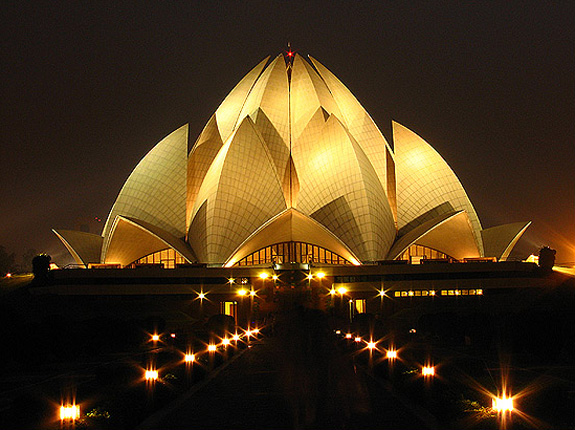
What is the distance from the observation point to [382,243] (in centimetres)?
3978

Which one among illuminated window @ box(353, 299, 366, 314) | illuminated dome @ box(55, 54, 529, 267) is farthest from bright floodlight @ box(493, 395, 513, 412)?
illuminated window @ box(353, 299, 366, 314)

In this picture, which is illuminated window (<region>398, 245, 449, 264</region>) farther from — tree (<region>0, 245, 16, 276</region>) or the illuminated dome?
tree (<region>0, 245, 16, 276</region>)

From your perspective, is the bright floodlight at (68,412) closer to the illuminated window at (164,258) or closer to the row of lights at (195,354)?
the row of lights at (195,354)

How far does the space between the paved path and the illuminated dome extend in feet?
88.2

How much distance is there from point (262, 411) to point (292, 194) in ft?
111

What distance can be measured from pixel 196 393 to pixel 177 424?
2.67m

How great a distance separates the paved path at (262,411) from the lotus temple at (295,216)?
85.2ft

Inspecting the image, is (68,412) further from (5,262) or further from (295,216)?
(5,262)

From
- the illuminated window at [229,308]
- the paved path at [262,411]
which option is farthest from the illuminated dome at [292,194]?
the paved path at [262,411]

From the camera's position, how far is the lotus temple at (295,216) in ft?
124

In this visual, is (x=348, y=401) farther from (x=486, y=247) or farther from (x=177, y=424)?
(x=486, y=247)

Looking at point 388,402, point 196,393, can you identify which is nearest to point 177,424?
point 196,393

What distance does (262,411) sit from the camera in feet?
30.6

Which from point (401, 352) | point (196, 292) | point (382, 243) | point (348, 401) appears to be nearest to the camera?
point (348, 401)
